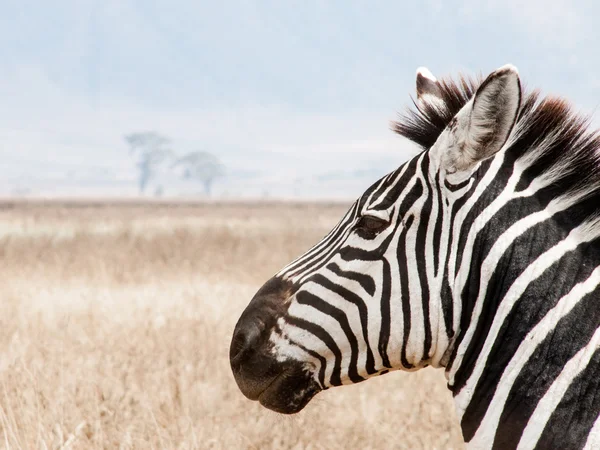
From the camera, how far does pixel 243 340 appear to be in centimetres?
265

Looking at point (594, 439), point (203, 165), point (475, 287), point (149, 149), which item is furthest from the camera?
point (203, 165)

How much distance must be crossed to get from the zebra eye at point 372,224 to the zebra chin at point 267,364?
35 cm

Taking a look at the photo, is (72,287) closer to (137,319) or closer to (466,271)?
(137,319)

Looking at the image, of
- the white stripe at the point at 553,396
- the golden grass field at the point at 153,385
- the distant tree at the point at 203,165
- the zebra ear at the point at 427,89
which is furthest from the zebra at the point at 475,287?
the distant tree at the point at 203,165

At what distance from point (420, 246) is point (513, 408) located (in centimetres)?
61

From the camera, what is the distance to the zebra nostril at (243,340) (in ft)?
8.61

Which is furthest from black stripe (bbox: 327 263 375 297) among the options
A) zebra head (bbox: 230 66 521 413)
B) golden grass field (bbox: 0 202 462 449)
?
golden grass field (bbox: 0 202 462 449)

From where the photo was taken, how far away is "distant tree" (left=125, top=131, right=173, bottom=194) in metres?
128

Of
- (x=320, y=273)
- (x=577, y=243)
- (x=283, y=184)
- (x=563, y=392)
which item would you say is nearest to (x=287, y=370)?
(x=320, y=273)

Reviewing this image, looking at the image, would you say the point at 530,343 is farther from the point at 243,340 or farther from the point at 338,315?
the point at 243,340

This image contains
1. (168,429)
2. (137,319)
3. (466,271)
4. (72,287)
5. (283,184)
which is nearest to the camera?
(466,271)

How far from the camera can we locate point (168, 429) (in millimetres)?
4594

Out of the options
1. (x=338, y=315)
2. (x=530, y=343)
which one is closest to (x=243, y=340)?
(x=338, y=315)

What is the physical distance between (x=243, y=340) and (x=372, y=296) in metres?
0.50
